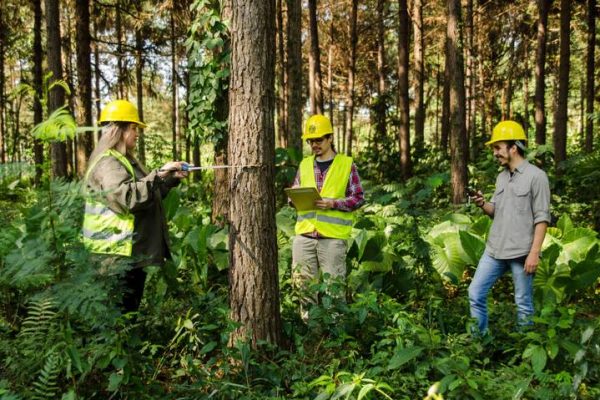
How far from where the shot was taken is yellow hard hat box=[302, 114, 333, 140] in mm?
4918

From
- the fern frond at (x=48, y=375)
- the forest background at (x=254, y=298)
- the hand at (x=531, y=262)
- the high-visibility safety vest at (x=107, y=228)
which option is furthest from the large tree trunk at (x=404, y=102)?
the fern frond at (x=48, y=375)

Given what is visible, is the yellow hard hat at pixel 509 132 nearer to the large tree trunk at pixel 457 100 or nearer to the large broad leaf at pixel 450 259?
the large broad leaf at pixel 450 259

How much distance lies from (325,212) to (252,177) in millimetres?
1420

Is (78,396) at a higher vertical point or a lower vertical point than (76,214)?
lower

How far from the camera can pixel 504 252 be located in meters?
4.42

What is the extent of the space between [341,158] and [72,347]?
2.95 meters

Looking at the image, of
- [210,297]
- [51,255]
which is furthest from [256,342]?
[51,255]

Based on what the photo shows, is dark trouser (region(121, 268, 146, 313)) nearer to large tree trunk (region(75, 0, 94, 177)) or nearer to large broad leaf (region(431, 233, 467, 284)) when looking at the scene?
large broad leaf (region(431, 233, 467, 284))

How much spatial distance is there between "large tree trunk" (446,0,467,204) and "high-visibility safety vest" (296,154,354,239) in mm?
5832

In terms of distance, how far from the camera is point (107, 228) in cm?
375

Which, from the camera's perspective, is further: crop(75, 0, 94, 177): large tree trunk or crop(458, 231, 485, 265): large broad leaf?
crop(75, 0, 94, 177): large tree trunk

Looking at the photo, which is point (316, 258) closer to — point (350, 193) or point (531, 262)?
point (350, 193)

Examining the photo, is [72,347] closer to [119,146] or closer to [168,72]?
[119,146]

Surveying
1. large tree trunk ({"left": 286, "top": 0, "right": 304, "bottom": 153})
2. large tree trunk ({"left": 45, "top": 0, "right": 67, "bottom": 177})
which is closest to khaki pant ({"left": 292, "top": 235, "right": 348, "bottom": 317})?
large tree trunk ({"left": 286, "top": 0, "right": 304, "bottom": 153})
